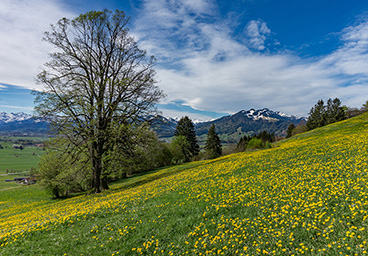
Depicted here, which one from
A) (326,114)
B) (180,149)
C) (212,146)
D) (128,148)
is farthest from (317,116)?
(128,148)

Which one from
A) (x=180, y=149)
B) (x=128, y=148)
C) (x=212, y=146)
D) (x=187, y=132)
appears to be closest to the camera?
(x=128, y=148)

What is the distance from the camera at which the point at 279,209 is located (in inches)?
288

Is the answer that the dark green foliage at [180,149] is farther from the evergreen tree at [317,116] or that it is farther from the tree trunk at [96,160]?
the evergreen tree at [317,116]

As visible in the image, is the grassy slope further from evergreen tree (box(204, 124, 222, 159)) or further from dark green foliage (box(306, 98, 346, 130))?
dark green foliage (box(306, 98, 346, 130))

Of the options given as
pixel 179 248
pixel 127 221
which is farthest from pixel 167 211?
pixel 179 248

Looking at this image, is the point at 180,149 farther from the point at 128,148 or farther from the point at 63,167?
the point at 63,167

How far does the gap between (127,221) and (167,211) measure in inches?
83.9

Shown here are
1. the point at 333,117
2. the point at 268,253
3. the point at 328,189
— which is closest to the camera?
the point at 268,253

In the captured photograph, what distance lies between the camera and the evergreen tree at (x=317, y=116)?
263 feet

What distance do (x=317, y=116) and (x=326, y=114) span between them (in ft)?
12.5

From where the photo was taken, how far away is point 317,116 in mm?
83188

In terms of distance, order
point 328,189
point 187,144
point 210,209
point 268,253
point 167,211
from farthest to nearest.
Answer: point 187,144
point 167,211
point 210,209
point 328,189
point 268,253

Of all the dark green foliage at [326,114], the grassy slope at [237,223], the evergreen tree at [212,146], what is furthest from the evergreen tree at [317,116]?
the grassy slope at [237,223]

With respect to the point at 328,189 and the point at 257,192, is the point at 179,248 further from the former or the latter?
the point at 328,189
